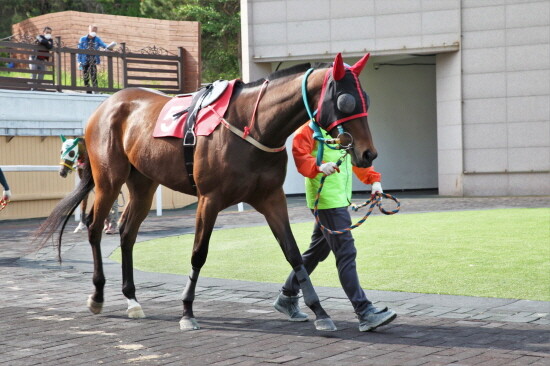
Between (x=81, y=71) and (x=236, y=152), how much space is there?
1851 cm

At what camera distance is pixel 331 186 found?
6.55 metres

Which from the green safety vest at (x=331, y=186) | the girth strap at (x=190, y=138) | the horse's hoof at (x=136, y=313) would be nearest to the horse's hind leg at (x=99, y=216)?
the horse's hoof at (x=136, y=313)

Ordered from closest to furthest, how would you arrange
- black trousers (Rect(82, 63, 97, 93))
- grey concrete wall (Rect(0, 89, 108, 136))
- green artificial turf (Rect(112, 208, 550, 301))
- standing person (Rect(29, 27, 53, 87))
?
green artificial turf (Rect(112, 208, 550, 301)) → grey concrete wall (Rect(0, 89, 108, 136)) → standing person (Rect(29, 27, 53, 87)) → black trousers (Rect(82, 63, 97, 93))

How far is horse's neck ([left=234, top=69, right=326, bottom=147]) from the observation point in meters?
6.40

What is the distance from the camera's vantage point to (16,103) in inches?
794

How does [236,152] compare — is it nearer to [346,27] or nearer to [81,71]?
[81,71]

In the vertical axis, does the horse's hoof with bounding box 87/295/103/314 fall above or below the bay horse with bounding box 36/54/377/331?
below

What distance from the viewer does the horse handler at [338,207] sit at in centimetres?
625

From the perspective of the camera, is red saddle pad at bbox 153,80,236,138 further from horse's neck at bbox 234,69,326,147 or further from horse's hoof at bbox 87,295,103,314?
horse's hoof at bbox 87,295,103,314

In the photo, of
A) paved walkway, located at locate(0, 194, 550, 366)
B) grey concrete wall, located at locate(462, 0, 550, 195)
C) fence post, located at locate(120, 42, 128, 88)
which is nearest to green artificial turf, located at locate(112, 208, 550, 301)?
paved walkway, located at locate(0, 194, 550, 366)

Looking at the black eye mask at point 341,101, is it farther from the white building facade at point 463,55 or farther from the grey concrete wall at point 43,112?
the white building facade at point 463,55

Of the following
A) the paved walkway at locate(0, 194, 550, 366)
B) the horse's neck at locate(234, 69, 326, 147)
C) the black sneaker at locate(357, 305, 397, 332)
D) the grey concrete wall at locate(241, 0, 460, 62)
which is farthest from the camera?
the grey concrete wall at locate(241, 0, 460, 62)

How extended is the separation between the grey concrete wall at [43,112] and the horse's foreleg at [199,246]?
13.3 meters

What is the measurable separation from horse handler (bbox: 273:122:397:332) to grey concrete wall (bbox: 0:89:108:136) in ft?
45.5
